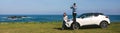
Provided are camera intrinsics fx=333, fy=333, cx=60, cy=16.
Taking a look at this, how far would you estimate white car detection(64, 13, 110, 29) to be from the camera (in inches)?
1109

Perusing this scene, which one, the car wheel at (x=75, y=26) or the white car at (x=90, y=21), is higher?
the white car at (x=90, y=21)

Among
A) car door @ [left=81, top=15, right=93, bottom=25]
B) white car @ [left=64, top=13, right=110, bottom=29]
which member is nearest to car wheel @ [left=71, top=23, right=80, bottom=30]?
white car @ [left=64, top=13, right=110, bottom=29]

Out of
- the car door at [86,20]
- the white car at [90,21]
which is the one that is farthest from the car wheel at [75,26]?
the car door at [86,20]

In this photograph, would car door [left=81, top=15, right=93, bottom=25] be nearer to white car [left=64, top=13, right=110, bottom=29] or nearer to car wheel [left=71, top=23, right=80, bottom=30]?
white car [left=64, top=13, right=110, bottom=29]

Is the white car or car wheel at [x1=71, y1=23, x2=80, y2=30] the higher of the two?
the white car

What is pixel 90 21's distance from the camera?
2842 cm

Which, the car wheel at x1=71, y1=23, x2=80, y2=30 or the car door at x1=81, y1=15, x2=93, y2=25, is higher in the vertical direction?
the car door at x1=81, y1=15, x2=93, y2=25

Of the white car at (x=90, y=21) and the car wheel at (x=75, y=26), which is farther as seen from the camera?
the white car at (x=90, y=21)

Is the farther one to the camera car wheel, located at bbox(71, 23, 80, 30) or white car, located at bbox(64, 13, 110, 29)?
white car, located at bbox(64, 13, 110, 29)

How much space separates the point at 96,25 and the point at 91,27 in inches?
45.1

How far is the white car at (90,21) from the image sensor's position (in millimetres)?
28156

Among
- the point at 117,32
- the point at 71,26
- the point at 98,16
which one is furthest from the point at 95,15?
the point at 117,32

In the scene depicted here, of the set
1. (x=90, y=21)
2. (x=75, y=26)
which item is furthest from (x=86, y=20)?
(x=75, y=26)

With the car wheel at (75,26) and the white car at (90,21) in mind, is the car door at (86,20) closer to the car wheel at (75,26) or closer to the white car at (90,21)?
the white car at (90,21)
